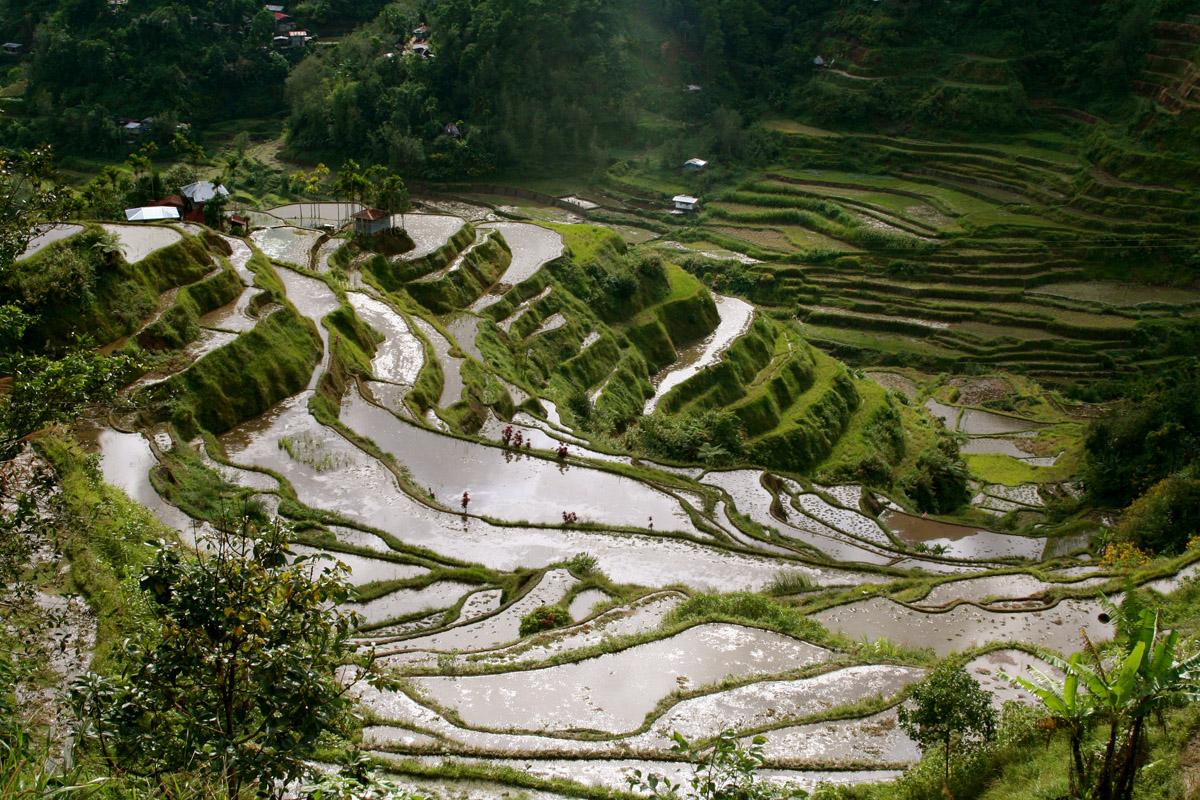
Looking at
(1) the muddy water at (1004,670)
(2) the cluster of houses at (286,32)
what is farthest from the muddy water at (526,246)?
(2) the cluster of houses at (286,32)

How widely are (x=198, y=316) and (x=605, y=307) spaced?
19.7 m

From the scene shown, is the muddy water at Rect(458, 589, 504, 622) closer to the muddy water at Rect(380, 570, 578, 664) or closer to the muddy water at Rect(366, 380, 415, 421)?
the muddy water at Rect(380, 570, 578, 664)

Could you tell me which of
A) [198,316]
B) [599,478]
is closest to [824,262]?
[599,478]

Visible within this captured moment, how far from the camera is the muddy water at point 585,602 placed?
20.0 m

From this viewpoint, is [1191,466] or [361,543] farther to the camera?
[1191,466]

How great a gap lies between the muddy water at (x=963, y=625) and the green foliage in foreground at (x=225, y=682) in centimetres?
1422

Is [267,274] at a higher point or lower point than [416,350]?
higher

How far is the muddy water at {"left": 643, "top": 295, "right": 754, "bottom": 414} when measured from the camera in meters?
41.4

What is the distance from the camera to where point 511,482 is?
26.3 metres

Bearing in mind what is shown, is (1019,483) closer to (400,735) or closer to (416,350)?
(416,350)

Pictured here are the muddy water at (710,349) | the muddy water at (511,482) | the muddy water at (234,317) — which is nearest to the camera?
the muddy water at (511,482)

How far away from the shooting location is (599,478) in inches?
1084

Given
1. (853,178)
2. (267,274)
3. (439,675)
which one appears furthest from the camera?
(853,178)

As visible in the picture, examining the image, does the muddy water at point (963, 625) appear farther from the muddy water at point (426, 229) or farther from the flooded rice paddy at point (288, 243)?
the muddy water at point (426, 229)
